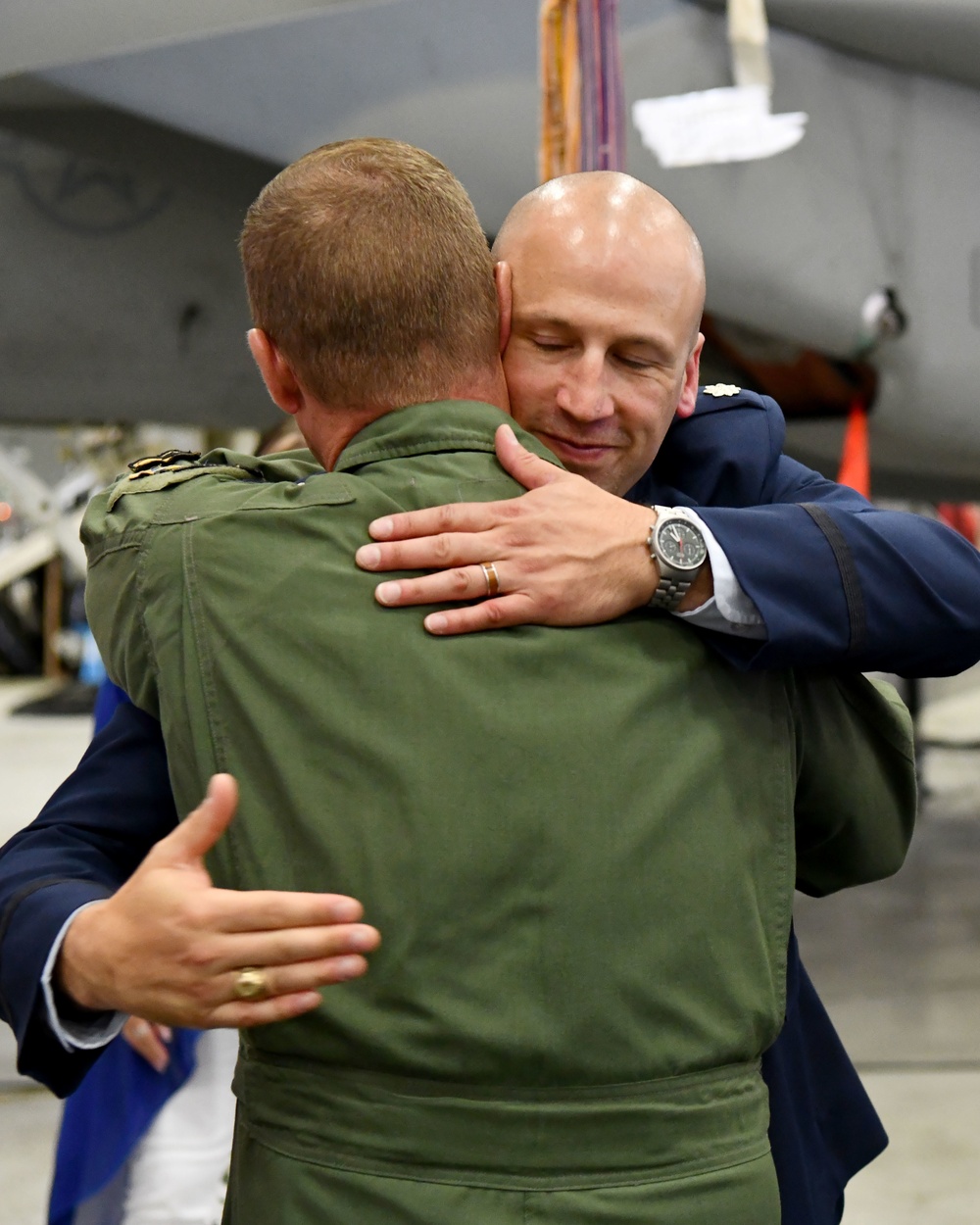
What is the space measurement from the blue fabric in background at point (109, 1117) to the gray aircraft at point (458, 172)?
6.97 ft

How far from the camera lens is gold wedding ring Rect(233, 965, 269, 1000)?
90 cm

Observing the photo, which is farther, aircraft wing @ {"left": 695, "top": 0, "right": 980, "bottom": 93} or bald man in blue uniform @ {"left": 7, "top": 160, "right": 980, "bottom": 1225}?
aircraft wing @ {"left": 695, "top": 0, "right": 980, "bottom": 93}

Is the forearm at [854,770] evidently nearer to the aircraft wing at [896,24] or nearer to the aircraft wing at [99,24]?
the aircraft wing at [99,24]

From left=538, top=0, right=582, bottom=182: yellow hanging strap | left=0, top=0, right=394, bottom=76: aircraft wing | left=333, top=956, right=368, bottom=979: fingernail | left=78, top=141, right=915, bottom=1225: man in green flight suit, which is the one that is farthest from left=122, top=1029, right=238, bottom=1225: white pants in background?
left=0, top=0, right=394, bottom=76: aircraft wing

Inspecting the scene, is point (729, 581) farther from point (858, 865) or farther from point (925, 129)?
point (925, 129)

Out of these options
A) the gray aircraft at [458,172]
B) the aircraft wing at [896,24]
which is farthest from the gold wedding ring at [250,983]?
the aircraft wing at [896,24]

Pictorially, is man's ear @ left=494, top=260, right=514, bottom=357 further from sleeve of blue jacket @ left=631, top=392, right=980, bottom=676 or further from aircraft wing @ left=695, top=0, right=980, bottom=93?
aircraft wing @ left=695, top=0, right=980, bottom=93

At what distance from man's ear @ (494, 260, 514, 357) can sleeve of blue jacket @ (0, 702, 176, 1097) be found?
1.50 ft

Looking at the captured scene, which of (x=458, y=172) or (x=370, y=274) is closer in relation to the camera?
(x=370, y=274)

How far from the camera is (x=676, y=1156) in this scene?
3.28ft

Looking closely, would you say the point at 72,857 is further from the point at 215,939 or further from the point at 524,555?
the point at 524,555

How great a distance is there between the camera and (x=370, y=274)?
3.34ft

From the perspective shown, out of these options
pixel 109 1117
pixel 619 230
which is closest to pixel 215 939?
pixel 619 230

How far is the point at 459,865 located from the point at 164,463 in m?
0.45
